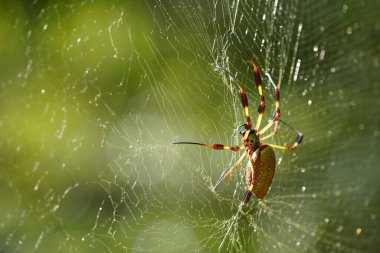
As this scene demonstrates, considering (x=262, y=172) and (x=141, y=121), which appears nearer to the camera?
(x=262, y=172)

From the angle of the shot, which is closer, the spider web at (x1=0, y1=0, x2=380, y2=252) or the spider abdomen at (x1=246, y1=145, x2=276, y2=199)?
the spider abdomen at (x1=246, y1=145, x2=276, y2=199)

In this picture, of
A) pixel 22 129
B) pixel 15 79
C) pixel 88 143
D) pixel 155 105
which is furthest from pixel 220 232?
pixel 15 79

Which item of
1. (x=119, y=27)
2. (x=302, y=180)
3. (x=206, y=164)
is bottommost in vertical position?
(x=302, y=180)

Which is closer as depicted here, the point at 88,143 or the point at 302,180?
the point at 88,143

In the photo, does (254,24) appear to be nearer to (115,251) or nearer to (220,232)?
(220,232)
